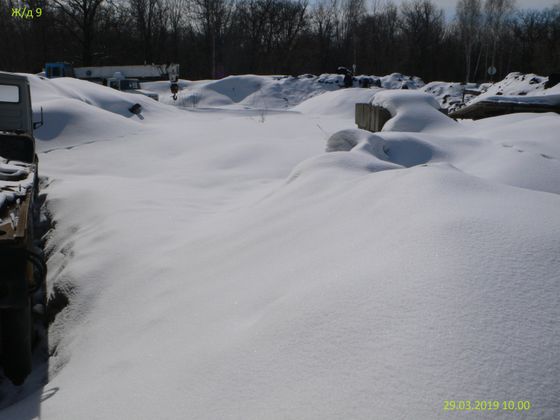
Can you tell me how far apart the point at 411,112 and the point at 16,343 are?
997 cm

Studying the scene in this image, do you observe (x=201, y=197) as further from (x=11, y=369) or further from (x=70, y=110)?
(x=70, y=110)

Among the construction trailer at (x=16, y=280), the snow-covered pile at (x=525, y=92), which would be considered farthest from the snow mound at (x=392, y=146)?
the snow-covered pile at (x=525, y=92)

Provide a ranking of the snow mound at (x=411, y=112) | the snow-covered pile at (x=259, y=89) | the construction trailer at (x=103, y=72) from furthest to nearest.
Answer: the snow-covered pile at (x=259, y=89)
the construction trailer at (x=103, y=72)
the snow mound at (x=411, y=112)

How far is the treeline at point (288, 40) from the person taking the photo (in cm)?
4159

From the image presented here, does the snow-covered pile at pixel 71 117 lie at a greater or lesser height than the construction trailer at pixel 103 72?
lesser

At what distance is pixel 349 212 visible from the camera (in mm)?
3604

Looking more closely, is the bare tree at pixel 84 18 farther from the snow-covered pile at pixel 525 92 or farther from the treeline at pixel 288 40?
the snow-covered pile at pixel 525 92

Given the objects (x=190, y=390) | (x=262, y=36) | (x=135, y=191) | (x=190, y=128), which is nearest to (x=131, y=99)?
(x=190, y=128)

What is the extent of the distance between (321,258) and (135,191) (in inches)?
162

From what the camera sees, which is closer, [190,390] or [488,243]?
[190,390]
